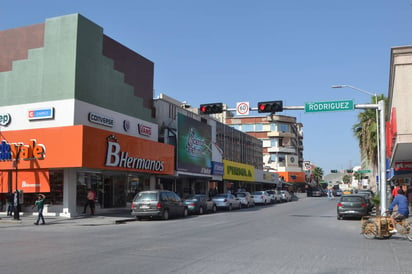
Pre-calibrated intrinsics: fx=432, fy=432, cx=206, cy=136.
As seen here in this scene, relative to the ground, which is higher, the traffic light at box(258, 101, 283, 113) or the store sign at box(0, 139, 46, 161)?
the traffic light at box(258, 101, 283, 113)

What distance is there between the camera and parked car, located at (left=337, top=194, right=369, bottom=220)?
2372 centimetres

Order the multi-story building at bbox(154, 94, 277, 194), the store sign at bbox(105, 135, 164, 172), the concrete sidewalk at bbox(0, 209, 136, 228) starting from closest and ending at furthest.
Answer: the concrete sidewalk at bbox(0, 209, 136, 228)
the store sign at bbox(105, 135, 164, 172)
the multi-story building at bbox(154, 94, 277, 194)

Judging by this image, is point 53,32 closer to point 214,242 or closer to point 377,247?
point 214,242

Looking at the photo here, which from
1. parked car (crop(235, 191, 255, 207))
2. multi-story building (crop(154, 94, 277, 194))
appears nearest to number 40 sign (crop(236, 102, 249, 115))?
multi-story building (crop(154, 94, 277, 194))

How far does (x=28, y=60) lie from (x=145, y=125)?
9639mm

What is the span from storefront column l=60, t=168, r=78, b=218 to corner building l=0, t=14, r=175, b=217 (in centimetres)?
6

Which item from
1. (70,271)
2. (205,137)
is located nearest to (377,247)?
(70,271)

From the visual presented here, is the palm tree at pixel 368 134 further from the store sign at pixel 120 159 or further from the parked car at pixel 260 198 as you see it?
the store sign at pixel 120 159

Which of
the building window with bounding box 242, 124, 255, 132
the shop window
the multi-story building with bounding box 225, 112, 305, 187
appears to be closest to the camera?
the shop window

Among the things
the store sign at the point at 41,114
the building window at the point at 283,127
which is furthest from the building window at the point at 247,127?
the store sign at the point at 41,114

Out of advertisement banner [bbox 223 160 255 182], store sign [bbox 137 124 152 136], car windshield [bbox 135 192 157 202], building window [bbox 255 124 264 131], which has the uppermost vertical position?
building window [bbox 255 124 264 131]

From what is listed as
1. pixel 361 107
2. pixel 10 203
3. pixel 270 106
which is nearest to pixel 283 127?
pixel 361 107

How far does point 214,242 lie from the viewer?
13.6 meters

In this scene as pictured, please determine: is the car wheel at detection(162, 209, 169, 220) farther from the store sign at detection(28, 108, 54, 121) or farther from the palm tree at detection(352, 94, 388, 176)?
the palm tree at detection(352, 94, 388, 176)
